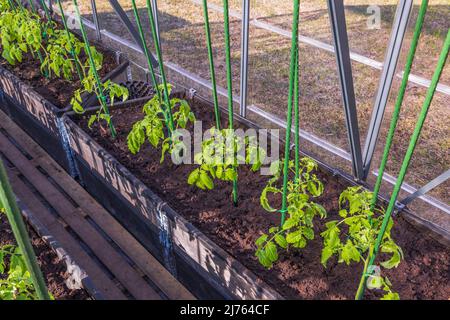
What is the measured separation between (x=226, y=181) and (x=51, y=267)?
3.48 ft

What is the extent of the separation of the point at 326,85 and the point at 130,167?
8.11 feet

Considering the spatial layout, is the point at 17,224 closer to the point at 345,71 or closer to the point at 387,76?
the point at 345,71

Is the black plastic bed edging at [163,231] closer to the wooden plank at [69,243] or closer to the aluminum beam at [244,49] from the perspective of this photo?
the wooden plank at [69,243]

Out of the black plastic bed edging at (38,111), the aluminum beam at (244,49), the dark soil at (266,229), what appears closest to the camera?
the dark soil at (266,229)

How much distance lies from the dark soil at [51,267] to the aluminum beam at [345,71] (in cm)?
161

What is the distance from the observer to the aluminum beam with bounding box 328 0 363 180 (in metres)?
2.03

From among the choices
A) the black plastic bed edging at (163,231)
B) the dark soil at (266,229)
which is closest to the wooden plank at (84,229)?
the black plastic bed edging at (163,231)

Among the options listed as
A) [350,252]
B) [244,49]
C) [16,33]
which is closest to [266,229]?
[350,252]

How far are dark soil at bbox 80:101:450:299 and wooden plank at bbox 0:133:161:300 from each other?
1.43 feet

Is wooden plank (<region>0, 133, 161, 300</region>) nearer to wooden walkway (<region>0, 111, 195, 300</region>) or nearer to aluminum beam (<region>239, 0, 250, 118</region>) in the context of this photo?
wooden walkway (<region>0, 111, 195, 300</region>)

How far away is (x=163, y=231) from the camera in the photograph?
2.31 metres

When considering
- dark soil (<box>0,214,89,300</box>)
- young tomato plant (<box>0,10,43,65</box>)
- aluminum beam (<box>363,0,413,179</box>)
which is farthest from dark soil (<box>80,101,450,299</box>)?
young tomato plant (<box>0,10,43,65</box>)

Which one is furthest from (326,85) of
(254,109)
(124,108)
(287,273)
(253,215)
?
(287,273)

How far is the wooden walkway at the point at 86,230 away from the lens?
7.72 feet
